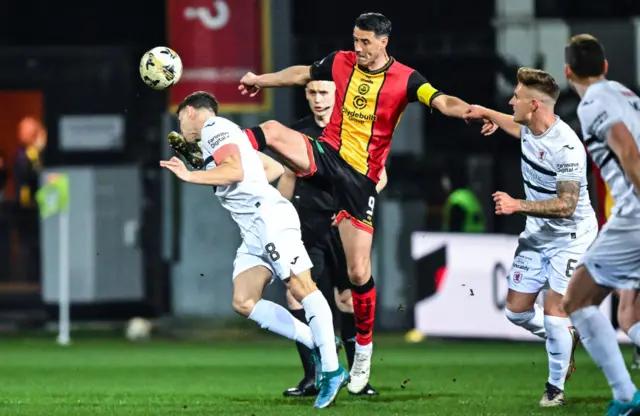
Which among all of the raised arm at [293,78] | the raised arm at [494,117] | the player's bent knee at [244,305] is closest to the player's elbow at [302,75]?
the raised arm at [293,78]

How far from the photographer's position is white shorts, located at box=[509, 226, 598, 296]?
31.0 ft

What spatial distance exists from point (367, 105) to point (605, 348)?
8.35 ft

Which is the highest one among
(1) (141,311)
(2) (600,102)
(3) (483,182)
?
(2) (600,102)

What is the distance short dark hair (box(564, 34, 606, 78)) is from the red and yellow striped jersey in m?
1.92

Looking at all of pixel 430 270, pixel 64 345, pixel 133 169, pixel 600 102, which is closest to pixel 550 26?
pixel 430 270

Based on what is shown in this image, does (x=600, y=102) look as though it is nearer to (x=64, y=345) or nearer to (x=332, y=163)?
(x=332, y=163)

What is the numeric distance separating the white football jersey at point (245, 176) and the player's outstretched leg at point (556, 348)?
5.88 feet

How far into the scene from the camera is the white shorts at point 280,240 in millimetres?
9094

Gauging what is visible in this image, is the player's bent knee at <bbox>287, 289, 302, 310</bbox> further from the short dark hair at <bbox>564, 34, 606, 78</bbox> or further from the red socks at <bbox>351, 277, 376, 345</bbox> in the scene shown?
the short dark hair at <bbox>564, 34, 606, 78</bbox>

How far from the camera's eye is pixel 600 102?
7402 mm

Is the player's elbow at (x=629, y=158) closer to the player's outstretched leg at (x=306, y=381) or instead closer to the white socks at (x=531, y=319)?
the white socks at (x=531, y=319)

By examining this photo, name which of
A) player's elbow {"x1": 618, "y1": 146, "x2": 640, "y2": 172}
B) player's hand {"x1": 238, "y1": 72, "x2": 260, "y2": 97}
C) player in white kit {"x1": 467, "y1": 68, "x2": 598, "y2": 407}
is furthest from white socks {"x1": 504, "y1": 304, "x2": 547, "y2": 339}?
player's elbow {"x1": 618, "y1": 146, "x2": 640, "y2": 172}

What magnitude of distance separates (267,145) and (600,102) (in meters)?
2.43

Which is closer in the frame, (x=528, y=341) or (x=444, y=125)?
(x=528, y=341)
